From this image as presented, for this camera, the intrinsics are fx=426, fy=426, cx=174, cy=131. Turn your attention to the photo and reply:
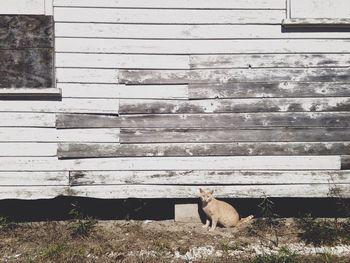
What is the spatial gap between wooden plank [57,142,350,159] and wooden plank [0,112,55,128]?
42 centimetres

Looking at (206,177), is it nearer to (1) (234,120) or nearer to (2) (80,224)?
(1) (234,120)

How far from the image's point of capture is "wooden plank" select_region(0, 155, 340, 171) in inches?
221

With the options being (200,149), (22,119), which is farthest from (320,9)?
(22,119)

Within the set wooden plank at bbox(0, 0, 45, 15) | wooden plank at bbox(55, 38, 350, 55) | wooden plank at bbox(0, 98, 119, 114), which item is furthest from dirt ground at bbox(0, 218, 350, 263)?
wooden plank at bbox(0, 0, 45, 15)

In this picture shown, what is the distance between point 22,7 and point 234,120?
3.07 m

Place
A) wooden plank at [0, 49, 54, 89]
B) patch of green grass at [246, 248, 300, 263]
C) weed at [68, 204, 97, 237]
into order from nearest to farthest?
patch of green grass at [246, 248, 300, 263] → wooden plank at [0, 49, 54, 89] → weed at [68, 204, 97, 237]

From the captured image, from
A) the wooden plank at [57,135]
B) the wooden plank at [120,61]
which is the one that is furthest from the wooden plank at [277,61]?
the wooden plank at [57,135]

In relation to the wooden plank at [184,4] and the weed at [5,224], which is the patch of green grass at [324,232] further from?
the weed at [5,224]

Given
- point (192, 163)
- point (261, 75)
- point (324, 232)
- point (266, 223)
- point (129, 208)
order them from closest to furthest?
point (324, 232) → point (261, 75) → point (192, 163) → point (266, 223) → point (129, 208)

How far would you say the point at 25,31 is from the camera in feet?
17.6

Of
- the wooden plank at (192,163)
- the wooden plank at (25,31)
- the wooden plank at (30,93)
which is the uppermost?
the wooden plank at (25,31)

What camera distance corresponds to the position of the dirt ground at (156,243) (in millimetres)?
4906

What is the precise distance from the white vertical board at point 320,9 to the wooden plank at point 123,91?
5.71 feet

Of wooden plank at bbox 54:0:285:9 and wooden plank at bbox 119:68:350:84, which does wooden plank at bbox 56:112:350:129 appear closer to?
wooden plank at bbox 119:68:350:84
